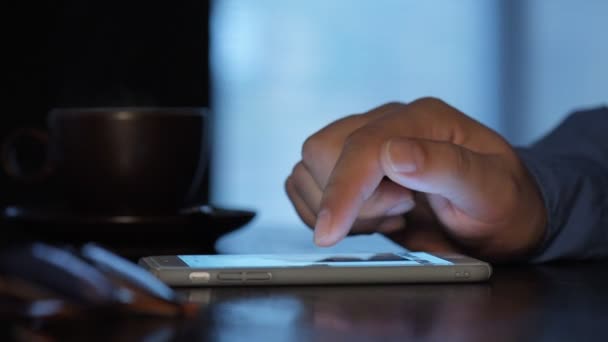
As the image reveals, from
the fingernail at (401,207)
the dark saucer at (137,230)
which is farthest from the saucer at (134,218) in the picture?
the fingernail at (401,207)

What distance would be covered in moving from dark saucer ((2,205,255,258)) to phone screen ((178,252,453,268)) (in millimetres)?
151

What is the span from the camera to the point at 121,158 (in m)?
0.77

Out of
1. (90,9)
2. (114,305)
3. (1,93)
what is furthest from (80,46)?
(114,305)

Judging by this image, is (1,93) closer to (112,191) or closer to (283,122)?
(112,191)

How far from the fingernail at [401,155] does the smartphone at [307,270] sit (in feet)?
0.19

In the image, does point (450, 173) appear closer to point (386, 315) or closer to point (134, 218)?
point (386, 315)

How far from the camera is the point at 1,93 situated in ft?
5.34

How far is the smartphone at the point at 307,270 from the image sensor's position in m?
0.47

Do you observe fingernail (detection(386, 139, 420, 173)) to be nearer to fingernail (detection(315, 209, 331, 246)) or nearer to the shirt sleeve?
fingernail (detection(315, 209, 331, 246))

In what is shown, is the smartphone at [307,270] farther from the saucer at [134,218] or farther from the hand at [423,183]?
the saucer at [134,218]

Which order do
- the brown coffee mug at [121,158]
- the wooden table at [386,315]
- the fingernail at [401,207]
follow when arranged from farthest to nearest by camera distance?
the brown coffee mug at [121,158] → the fingernail at [401,207] → the wooden table at [386,315]

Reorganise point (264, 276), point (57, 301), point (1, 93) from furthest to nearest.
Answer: point (1, 93) → point (264, 276) → point (57, 301)

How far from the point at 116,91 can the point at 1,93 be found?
0.31 m

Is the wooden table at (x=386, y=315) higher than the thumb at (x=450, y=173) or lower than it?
lower
